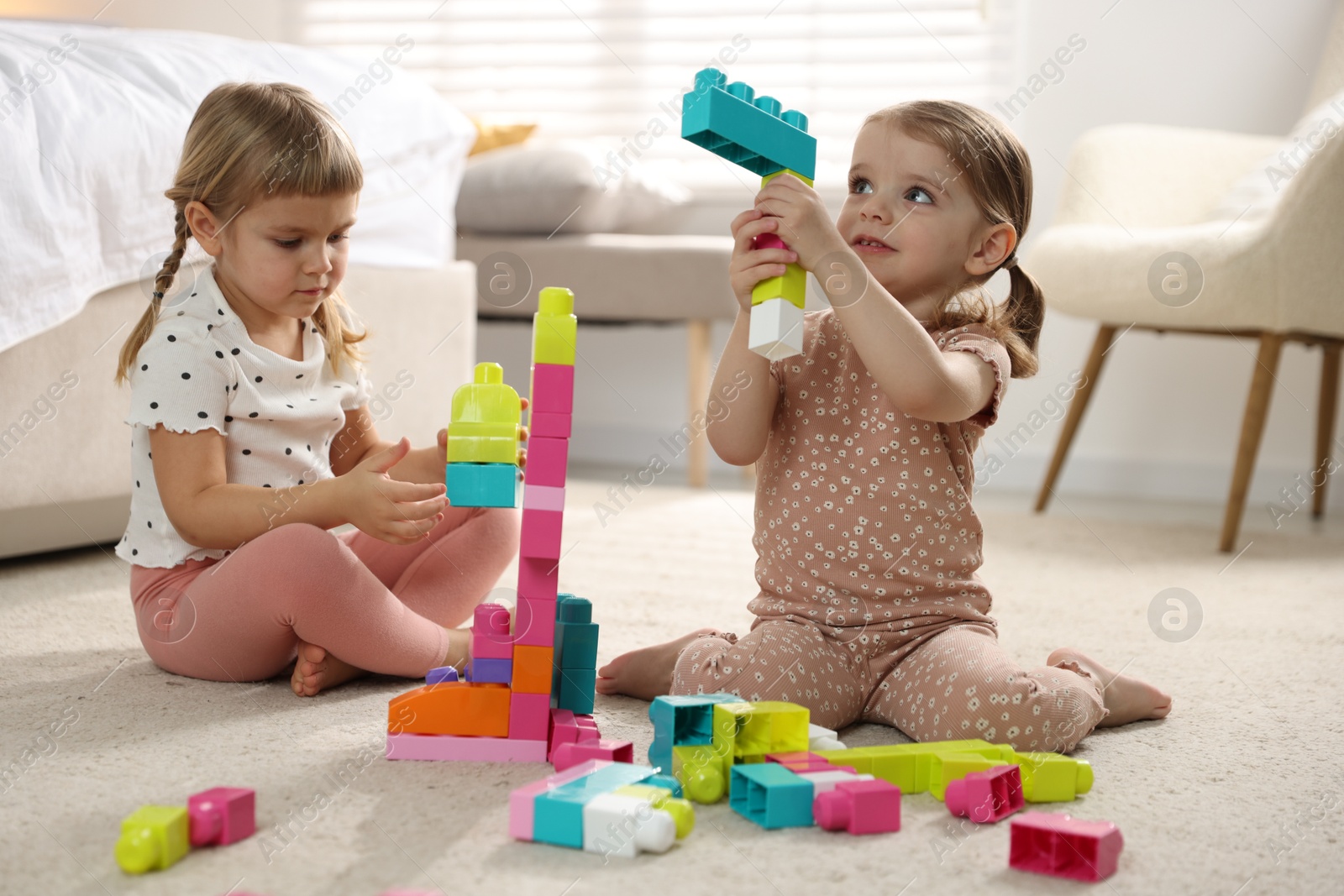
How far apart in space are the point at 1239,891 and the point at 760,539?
1.44 feet

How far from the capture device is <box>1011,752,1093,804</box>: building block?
746 mm

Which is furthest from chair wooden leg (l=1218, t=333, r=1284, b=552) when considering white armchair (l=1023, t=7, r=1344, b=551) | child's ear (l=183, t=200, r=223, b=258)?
child's ear (l=183, t=200, r=223, b=258)

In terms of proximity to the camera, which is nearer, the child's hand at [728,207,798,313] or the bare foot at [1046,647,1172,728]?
the child's hand at [728,207,798,313]

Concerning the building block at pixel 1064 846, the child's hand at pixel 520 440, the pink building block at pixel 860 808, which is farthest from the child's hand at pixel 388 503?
the building block at pixel 1064 846

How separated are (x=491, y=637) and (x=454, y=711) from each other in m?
0.06

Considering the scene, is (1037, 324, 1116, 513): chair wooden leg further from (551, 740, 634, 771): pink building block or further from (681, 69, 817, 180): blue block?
(551, 740, 634, 771): pink building block

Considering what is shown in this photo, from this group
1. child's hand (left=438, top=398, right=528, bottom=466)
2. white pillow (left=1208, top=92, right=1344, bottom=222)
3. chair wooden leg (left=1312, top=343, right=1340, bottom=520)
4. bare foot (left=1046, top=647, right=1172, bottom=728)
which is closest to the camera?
child's hand (left=438, top=398, right=528, bottom=466)

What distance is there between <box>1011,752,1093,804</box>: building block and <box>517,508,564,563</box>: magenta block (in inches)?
12.7

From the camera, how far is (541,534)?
76 centimetres

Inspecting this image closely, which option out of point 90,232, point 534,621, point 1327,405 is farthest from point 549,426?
point 1327,405

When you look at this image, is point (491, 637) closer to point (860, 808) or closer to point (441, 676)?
point (441, 676)

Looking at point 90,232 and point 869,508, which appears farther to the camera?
point 90,232

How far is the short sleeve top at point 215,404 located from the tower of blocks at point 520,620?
0.86ft

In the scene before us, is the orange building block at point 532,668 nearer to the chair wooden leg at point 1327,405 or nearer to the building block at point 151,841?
the building block at point 151,841
